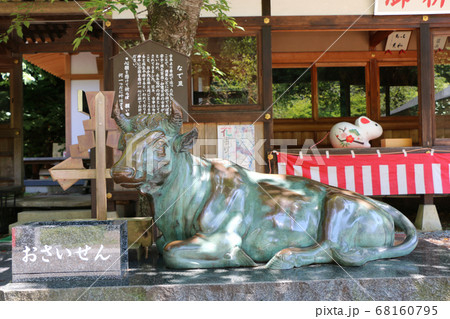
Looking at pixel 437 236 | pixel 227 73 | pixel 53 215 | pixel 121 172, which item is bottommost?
pixel 437 236

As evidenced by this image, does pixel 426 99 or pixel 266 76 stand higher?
pixel 266 76

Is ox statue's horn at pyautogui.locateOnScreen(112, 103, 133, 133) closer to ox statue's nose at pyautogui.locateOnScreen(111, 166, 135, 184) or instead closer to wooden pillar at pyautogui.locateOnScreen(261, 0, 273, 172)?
ox statue's nose at pyautogui.locateOnScreen(111, 166, 135, 184)

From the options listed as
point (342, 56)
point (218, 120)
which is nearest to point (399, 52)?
point (342, 56)

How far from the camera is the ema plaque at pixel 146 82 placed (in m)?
5.23

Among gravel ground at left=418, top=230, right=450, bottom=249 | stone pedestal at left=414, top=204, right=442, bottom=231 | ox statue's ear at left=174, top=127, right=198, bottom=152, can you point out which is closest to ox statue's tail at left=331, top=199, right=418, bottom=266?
ox statue's ear at left=174, top=127, right=198, bottom=152

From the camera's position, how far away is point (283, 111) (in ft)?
37.2

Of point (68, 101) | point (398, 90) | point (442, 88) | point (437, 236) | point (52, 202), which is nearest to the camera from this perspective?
point (437, 236)

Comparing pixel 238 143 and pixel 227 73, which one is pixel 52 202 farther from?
pixel 227 73

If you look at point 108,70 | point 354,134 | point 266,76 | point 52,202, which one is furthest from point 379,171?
point 52,202

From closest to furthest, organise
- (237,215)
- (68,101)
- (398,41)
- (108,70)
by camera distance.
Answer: (237,215) < (108,70) < (398,41) < (68,101)

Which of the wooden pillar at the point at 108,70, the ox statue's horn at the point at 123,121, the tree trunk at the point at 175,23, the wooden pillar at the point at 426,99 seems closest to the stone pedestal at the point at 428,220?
the wooden pillar at the point at 426,99

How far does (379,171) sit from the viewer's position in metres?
7.56

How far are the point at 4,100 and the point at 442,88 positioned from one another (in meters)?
8.77

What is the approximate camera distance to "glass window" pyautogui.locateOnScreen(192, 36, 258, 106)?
7430 mm
